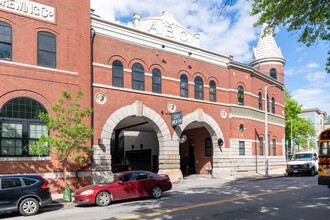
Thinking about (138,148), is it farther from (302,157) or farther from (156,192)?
(156,192)

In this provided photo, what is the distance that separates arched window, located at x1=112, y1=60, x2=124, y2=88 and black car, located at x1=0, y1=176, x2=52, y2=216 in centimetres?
914

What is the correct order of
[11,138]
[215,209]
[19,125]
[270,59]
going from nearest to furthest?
[215,209] < [11,138] < [19,125] < [270,59]

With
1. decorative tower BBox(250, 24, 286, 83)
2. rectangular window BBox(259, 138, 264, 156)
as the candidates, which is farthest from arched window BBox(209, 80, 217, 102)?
decorative tower BBox(250, 24, 286, 83)

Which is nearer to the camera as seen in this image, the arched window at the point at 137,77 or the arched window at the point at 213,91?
the arched window at the point at 137,77

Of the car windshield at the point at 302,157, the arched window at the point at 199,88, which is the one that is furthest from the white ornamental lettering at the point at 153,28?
the car windshield at the point at 302,157

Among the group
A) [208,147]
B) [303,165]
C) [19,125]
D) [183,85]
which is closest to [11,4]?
[19,125]

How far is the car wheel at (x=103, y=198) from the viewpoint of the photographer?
41.7 feet

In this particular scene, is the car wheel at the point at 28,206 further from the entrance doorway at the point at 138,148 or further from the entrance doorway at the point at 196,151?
the entrance doorway at the point at 138,148

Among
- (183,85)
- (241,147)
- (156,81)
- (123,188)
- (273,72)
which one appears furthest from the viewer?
(273,72)

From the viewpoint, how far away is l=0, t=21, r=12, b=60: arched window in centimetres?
1569

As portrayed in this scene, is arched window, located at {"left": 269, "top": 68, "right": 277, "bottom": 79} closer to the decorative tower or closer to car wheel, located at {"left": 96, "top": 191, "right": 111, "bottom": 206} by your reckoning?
the decorative tower

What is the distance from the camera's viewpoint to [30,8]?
1670 centimetres

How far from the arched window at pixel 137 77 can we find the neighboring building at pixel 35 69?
3.56 meters

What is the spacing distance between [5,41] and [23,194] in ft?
27.9
